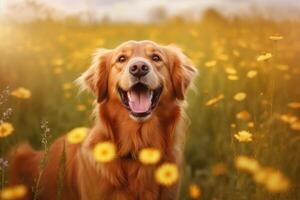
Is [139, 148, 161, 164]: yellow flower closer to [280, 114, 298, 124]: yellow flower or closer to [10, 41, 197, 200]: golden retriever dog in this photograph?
[10, 41, 197, 200]: golden retriever dog

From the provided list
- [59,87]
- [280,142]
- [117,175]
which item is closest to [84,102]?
[59,87]

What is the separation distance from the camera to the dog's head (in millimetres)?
3295

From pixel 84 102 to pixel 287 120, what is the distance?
2.17 m

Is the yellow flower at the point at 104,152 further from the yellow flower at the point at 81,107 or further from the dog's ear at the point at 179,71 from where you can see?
the yellow flower at the point at 81,107

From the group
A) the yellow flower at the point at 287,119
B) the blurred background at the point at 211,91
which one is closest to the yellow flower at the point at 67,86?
the blurred background at the point at 211,91

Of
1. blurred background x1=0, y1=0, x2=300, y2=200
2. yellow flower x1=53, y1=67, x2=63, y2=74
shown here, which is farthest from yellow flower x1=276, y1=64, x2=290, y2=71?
yellow flower x1=53, y1=67, x2=63, y2=74

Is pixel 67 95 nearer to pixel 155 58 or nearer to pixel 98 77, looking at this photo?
pixel 98 77

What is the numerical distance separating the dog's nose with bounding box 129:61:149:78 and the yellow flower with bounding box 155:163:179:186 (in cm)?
56

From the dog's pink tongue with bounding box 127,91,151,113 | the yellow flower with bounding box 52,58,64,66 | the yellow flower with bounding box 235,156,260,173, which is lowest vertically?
the yellow flower with bounding box 52,58,64,66

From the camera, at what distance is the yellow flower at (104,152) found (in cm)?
324

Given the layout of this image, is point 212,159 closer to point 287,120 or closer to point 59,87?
point 287,120

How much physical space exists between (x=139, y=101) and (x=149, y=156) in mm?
343

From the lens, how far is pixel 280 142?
345cm

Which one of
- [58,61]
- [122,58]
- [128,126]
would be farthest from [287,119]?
[58,61]
